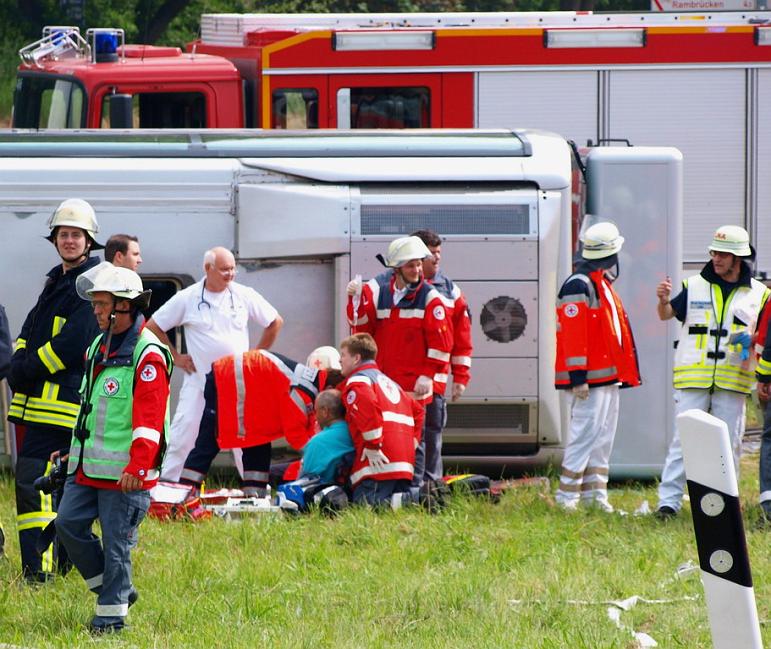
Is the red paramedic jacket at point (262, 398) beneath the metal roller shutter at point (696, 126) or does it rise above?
beneath

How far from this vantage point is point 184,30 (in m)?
26.0

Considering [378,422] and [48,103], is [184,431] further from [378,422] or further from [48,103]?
[48,103]

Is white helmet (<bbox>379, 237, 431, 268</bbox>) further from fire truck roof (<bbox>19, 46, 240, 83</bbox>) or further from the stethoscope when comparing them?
fire truck roof (<bbox>19, 46, 240, 83</bbox>)

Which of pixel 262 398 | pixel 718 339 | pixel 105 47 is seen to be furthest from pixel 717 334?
pixel 105 47

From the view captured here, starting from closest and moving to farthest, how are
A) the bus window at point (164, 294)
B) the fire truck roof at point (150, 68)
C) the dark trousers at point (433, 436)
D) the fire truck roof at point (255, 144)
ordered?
the dark trousers at point (433, 436) < the bus window at point (164, 294) < the fire truck roof at point (255, 144) < the fire truck roof at point (150, 68)

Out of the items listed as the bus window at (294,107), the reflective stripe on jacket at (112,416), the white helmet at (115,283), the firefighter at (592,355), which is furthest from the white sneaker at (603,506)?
the bus window at (294,107)

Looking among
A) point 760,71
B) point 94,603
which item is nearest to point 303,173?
point 94,603

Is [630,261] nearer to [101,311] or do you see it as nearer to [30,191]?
[30,191]

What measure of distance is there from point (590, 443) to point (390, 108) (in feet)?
16.5

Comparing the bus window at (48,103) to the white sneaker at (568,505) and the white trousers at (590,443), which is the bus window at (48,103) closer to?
the white trousers at (590,443)

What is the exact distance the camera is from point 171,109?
12922 mm

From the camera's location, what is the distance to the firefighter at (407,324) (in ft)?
29.7

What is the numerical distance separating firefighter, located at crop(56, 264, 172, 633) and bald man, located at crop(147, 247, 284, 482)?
274 centimetres

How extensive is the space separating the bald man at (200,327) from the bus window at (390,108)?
4134 millimetres
